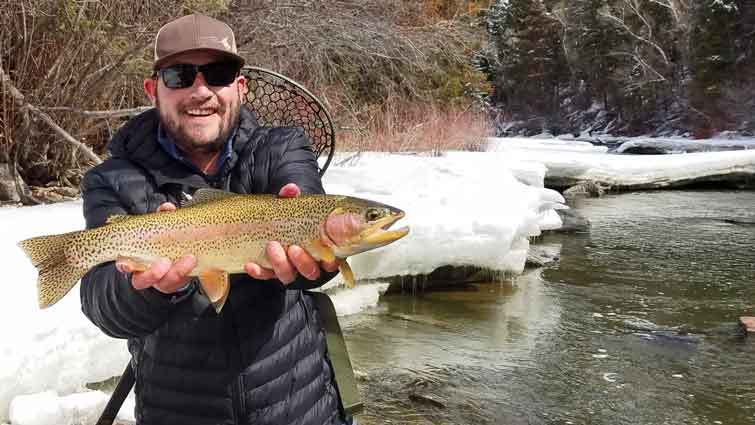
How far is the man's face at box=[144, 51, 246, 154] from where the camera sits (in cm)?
205

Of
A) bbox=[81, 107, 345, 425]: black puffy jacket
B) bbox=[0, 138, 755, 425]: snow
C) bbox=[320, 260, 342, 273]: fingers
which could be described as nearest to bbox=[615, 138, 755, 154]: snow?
bbox=[0, 138, 755, 425]: snow

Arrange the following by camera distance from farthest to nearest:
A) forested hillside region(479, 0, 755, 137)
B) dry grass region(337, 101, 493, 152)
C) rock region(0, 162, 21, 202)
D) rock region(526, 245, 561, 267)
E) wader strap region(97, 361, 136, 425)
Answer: forested hillside region(479, 0, 755, 137)
dry grass region(337, 101, 493, 152)
rock region(526, 245, 561, 267)
rock region(0, 162, 21, 202)
wader strap region(97, 361, 136, 425)

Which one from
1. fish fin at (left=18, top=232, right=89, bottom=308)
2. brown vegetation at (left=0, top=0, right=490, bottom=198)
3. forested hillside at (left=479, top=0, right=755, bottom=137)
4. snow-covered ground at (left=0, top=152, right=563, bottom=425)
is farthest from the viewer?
forested hillside at (left=479, top=0, right=755, bottom=137)

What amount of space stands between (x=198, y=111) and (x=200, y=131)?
0.07 metres

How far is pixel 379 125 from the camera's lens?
1341cm

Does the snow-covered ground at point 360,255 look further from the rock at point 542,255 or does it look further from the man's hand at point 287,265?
the man's hand at point 287,265

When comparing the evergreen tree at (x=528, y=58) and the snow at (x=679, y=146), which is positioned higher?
the evergreen tree at (x=528, y=58)

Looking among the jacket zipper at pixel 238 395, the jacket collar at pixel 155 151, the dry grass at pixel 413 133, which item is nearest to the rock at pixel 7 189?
the dry grass at pixel 413 133

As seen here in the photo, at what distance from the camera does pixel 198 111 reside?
2.07m

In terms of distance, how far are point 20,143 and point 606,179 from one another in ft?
46.5

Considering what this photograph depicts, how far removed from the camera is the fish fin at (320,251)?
1.89 metres

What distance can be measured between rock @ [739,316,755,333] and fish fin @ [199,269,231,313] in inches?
251

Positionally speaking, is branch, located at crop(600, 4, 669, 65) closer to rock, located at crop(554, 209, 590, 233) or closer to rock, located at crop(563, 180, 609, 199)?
rock, located at crop(563, 180, 609, 199)

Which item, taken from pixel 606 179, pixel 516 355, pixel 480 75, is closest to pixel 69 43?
pixel 516 355
